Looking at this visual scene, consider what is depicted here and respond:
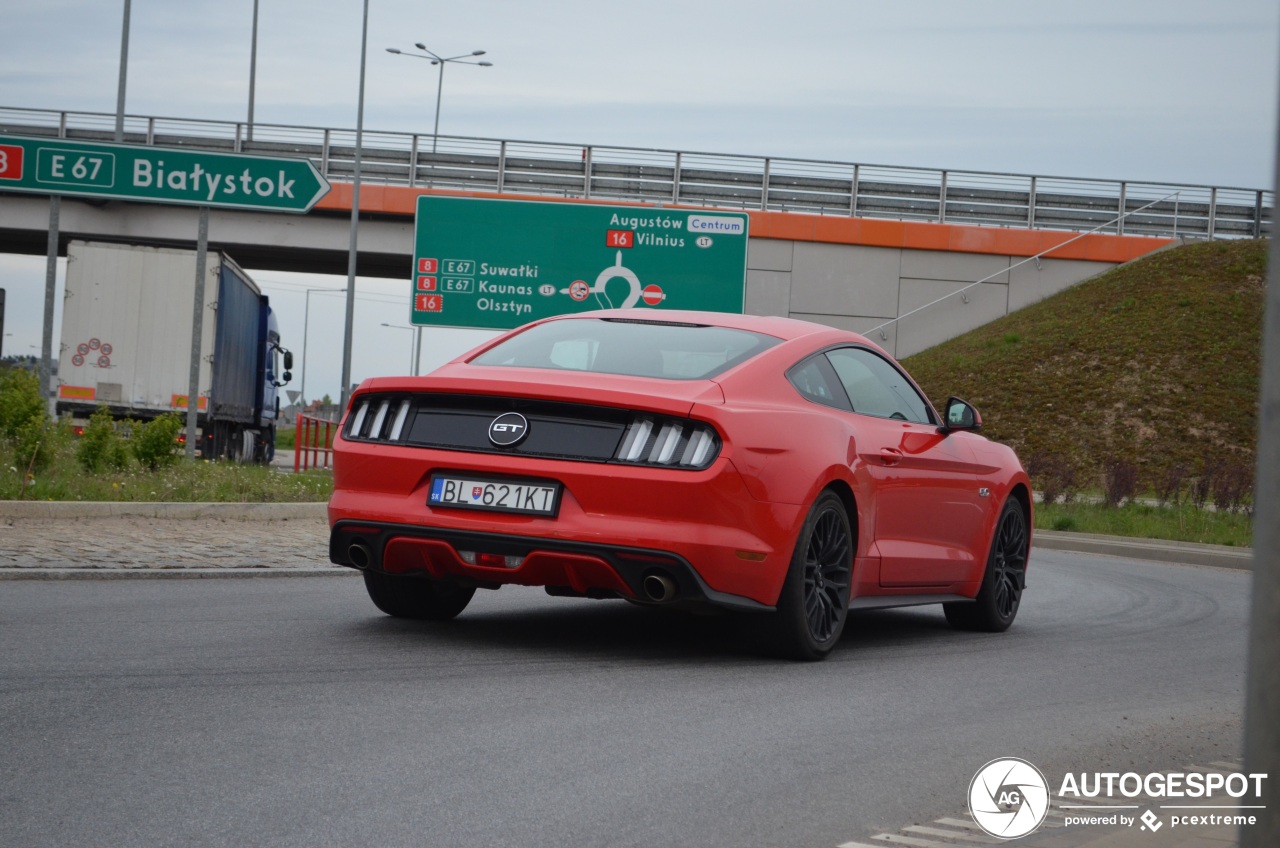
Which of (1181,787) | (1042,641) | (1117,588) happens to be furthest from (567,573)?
(1117,588)

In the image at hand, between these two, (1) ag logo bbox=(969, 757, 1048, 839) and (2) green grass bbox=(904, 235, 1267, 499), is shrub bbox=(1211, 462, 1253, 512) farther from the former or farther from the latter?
(1) ag logo bbox=(969, 757, 1048, 839)

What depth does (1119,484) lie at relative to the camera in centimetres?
2298

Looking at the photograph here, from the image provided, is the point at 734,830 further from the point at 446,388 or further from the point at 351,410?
the point at 351,410

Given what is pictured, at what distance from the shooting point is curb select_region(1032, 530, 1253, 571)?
16969mm

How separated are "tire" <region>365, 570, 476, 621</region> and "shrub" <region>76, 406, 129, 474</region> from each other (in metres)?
8.41

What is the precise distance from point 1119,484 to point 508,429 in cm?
1828

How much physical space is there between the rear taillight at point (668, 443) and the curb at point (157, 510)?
785 cm

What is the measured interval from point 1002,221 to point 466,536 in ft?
121

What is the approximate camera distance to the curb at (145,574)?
8.96 meters

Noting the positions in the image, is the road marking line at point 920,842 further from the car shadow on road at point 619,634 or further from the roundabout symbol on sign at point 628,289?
the roundabout symbol on sign at point 628,289

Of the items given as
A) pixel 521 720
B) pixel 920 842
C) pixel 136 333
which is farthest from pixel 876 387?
pixel 136 333

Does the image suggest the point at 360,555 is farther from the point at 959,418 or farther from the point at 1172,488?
the point at 1172,488

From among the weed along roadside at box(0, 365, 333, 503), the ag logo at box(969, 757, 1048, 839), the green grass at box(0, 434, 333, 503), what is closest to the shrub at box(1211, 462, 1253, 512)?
the green grass at box(0, 434, 333, 503)

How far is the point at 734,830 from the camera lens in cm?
397
